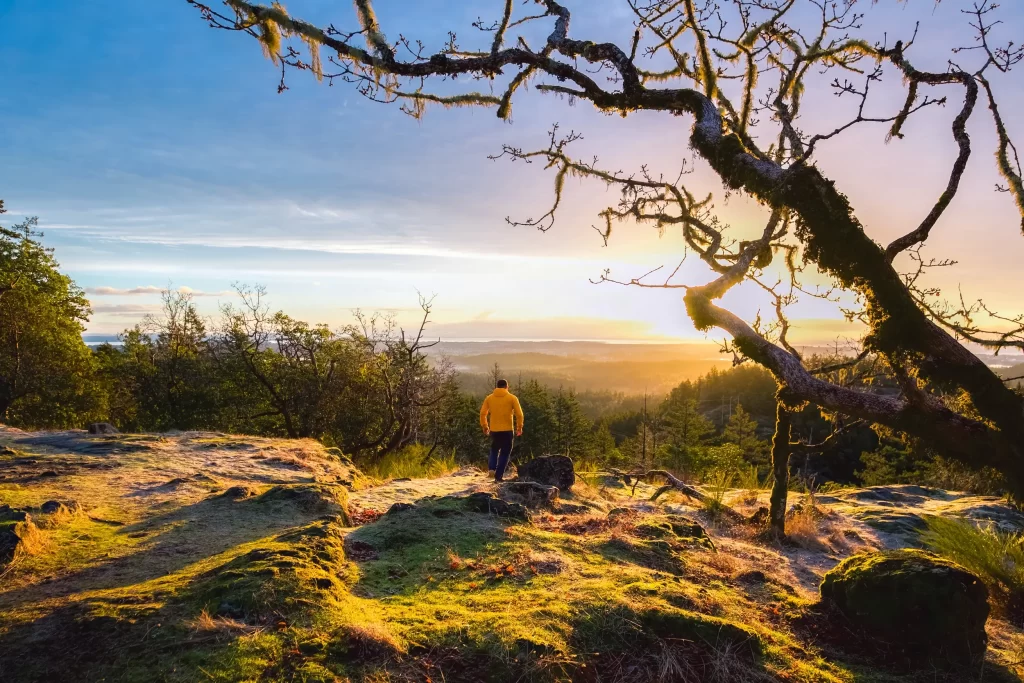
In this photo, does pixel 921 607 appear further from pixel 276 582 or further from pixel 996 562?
pixel 276 582

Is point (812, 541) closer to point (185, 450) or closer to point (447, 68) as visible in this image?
point (447, 68)

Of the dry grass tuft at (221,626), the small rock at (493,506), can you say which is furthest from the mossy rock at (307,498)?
the dry grass tuft at (221,626)

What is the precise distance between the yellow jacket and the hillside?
9.20ft

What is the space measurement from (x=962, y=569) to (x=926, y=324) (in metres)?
2.07

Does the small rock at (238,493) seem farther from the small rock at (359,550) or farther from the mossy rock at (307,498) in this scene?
the small rock at (359,550)

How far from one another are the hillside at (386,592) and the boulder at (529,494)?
0.32 meters

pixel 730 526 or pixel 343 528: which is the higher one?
pixel 343 528

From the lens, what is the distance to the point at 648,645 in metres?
3.73

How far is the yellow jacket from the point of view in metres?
10.5

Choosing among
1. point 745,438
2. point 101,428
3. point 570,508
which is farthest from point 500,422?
point 745,438

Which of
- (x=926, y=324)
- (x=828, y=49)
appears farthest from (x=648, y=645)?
(x=828, y=49)

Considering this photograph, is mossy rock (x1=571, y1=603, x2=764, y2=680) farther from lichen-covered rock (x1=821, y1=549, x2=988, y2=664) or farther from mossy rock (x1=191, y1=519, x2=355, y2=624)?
mossy rock (x1=191, y1=519, x2=355, y2=624)

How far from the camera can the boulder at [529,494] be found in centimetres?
797

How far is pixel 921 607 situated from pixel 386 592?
4.31 metres
